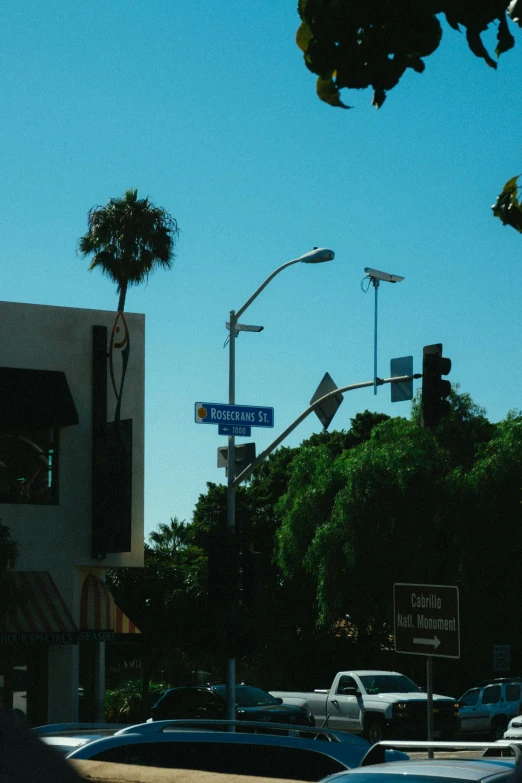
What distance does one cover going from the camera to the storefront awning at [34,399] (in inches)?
1026

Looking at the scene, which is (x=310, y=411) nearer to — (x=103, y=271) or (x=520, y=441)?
(x=103, y=271)

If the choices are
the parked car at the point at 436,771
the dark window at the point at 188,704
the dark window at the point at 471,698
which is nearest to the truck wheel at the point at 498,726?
the dark window at the point at 471,698

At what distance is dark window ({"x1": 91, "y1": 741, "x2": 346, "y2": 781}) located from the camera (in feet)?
25.0

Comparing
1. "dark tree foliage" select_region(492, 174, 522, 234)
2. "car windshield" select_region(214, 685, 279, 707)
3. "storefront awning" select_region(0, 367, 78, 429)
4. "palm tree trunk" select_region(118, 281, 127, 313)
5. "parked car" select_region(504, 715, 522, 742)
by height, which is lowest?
"parked car" select_region(504, 715, 522, 742)

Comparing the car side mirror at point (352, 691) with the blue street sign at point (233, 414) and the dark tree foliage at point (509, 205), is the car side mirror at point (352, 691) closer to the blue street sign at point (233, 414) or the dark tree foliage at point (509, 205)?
the blue street sign at point (233, 414)

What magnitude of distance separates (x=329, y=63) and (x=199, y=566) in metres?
49.1

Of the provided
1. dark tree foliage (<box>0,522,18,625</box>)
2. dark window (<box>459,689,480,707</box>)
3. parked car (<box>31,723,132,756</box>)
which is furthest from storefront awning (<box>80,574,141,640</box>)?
parked car (<box>31,723,132,756</box>)

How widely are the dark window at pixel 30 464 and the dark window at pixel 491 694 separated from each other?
57.6 feet

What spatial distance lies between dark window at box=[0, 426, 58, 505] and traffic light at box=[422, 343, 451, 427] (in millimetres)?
10536

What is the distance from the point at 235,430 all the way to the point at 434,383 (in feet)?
18.4

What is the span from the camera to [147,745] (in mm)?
7754

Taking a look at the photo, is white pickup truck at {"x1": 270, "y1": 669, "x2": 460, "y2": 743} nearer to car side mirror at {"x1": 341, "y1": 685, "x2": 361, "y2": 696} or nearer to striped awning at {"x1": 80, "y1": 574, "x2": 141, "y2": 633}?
car side mirror at {"x1": 341, "y1": 685, "x2": 361, "y2": 696}

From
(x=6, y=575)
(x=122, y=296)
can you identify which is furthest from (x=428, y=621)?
(x=122, y=296)

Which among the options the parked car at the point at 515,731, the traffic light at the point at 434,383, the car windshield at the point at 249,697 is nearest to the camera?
the traffic light at the point at 434,383
